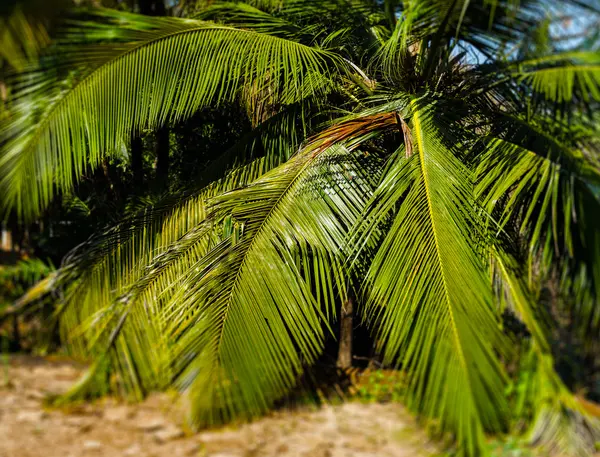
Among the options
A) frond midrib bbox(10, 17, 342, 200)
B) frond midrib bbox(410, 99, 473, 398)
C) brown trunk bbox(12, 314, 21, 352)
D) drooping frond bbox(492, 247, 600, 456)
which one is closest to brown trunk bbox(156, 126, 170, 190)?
frond midrib bbox(10, 17, 342, 200)

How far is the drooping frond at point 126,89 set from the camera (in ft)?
6.91

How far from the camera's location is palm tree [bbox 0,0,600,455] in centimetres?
208

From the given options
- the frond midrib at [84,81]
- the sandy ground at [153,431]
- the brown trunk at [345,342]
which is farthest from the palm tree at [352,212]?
the brown trunk at [345,342]

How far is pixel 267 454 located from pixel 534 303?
1.81 metres

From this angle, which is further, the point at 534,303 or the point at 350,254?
the point at 350,254

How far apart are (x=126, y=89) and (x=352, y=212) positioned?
1.38m

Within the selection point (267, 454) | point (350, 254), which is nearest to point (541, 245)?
point (350, 254)

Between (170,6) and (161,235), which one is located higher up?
(170,6)

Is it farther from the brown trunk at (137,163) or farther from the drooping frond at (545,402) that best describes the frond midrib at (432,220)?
the brown trunk at (137,163)

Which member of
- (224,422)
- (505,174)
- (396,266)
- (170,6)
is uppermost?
(170,6)

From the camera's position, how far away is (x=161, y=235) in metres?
2.98

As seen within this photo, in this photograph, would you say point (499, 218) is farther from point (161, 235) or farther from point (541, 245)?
point (161, 235)

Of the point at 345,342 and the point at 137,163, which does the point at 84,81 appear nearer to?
the point at 137,163

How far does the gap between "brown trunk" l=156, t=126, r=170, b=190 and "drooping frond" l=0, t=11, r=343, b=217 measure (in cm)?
23
